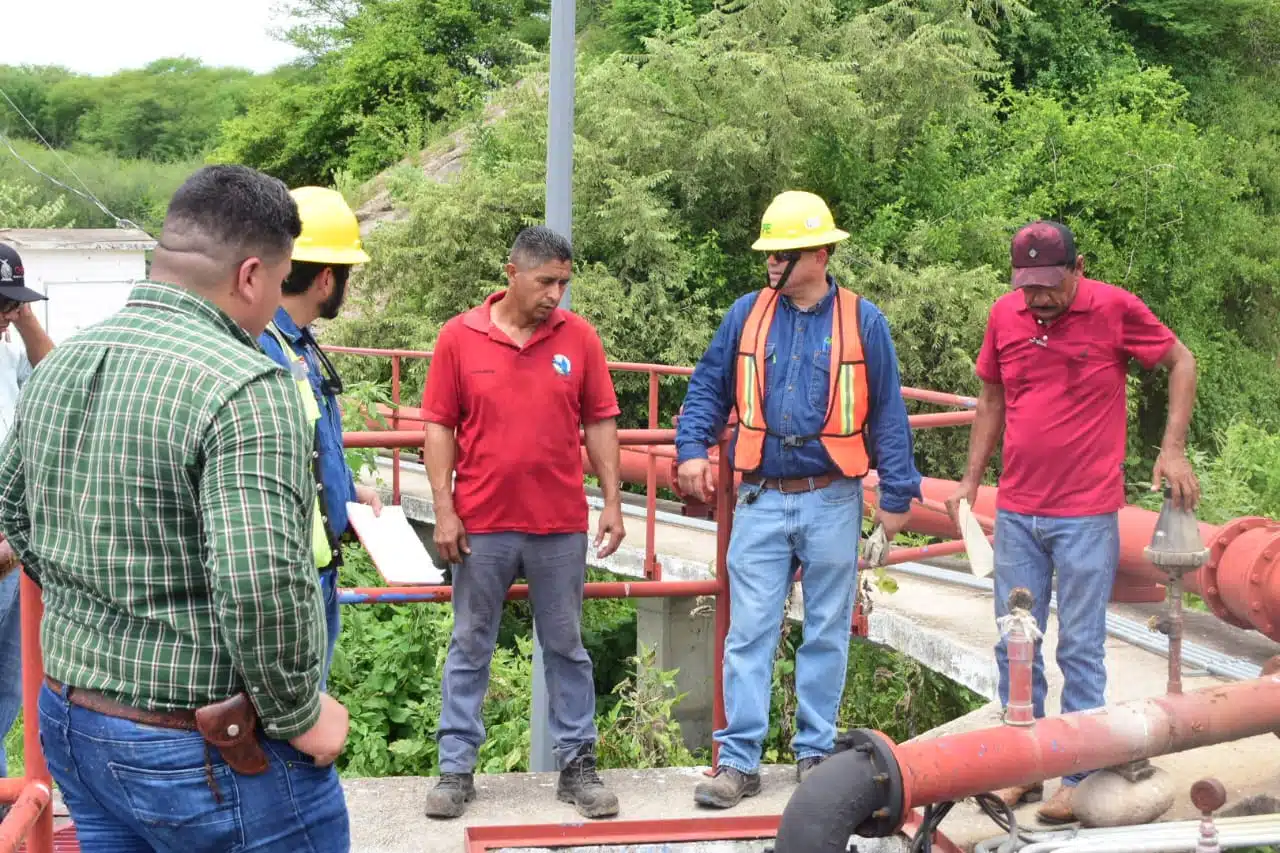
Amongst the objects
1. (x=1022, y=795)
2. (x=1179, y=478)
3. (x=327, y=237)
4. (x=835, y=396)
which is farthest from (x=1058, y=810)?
(x=327, y=237)

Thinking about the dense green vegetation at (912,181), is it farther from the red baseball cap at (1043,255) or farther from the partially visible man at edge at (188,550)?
the partially visible man at edge at (188,550)

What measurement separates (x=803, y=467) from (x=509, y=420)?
988mm

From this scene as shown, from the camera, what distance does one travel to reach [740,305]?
4.71 m

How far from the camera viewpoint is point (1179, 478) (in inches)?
176

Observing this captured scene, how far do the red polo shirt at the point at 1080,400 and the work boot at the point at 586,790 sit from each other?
65.9 inches

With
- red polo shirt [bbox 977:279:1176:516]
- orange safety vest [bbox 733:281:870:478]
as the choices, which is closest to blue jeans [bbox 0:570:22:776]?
orange safety vest [bbox 733:281:870:478]

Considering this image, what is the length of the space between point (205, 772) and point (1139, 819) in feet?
9.85

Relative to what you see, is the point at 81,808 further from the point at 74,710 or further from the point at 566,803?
the point at 566,803

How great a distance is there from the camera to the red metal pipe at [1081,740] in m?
3.67

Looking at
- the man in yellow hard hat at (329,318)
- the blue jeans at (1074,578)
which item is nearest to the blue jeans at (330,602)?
the man in yellow hard hat at (329,318)

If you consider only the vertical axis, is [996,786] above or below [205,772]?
below

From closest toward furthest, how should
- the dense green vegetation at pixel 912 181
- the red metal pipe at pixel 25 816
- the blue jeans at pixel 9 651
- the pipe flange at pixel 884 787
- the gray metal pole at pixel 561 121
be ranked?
the red metal pipe at pixel 25 816, the pipe flange at pixel 884 787, the blue jeans at pixel 9 651, the gray metal pole at pixel 561 121, the dense green vegetation at pixel 912 181

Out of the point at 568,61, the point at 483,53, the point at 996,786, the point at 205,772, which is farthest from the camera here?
the point at 483,53

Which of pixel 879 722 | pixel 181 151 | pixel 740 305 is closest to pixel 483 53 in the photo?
pixel 879 722
